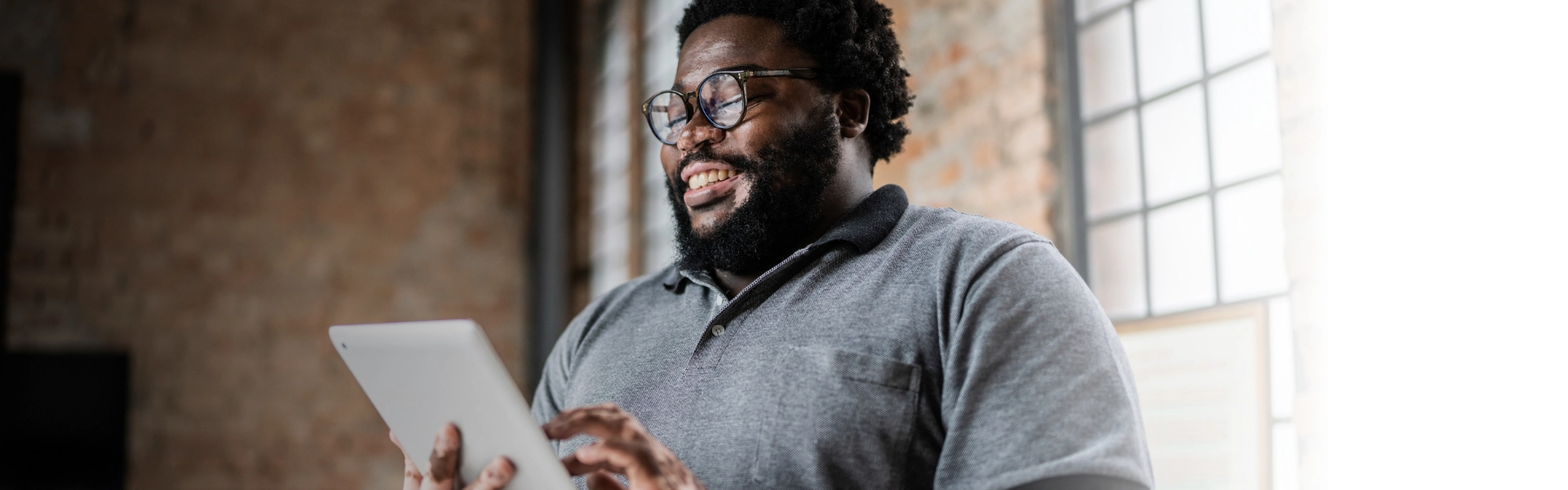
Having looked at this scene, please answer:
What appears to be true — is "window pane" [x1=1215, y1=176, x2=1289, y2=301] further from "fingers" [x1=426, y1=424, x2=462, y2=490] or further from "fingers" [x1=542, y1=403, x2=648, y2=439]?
"fingers" [x1=426, y1=424, x2=462, y2=490]

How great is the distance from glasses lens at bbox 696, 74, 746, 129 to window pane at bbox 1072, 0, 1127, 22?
121cm

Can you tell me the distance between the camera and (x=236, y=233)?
5.06 m

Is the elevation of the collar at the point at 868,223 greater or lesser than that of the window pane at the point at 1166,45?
lesser

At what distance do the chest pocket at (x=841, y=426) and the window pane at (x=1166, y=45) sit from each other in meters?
1.24

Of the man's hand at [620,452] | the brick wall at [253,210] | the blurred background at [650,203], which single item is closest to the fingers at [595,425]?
the man's hand at [620,452]

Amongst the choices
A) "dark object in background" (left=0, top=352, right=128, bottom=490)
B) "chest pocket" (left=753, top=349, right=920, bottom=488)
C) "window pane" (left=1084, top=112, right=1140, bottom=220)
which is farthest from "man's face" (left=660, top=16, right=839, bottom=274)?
"dark object in background" (left=0, top=352, right=128, bottom=490)

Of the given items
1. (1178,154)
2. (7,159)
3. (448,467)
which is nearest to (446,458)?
(448,467)

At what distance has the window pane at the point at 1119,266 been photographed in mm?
2271

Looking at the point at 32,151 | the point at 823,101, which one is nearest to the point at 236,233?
the point at 32,151

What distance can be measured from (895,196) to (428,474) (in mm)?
626

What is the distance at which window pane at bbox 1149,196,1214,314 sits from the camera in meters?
2.11

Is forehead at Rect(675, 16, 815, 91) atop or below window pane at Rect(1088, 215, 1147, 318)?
atop

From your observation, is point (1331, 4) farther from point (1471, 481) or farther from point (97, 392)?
point (97, 392)

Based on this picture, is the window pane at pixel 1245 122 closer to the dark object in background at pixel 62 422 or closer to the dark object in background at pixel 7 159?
the dark object in background at pixel 62 422
